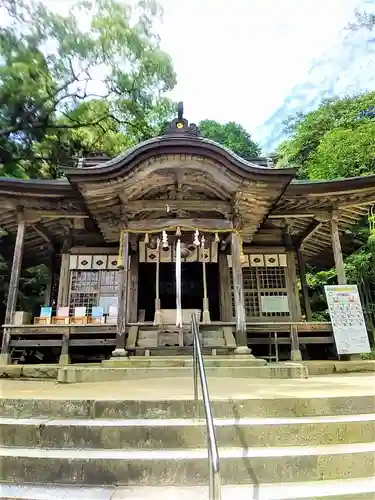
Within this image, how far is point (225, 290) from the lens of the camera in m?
10.4

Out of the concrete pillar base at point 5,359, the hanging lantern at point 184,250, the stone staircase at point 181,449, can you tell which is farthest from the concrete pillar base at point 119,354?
the stone staircase at point 181,449

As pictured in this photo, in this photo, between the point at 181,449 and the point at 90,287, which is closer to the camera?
the point at 181,449

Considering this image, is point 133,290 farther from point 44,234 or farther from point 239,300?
point 239,300

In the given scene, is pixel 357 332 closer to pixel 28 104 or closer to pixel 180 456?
pixel 180 456

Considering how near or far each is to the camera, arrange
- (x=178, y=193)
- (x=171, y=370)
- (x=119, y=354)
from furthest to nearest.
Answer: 1. (x=178, y=193)
2. (x=119, y=354)
3. (x=171, y=370)

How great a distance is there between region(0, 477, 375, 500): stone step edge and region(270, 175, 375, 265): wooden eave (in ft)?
22.8

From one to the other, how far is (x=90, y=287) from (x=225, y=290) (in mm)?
3950

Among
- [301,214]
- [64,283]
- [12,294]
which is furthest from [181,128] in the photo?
[12,294]

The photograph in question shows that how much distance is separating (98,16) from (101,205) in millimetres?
17931

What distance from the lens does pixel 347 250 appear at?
13.4m

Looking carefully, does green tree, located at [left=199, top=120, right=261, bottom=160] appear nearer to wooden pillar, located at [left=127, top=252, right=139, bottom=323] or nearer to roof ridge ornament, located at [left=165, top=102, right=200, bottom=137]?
wooden pillar, located at [left=127, top=252, right=139, bottom=323]

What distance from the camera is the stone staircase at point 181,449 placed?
106 inches

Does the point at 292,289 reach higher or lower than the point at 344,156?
lower

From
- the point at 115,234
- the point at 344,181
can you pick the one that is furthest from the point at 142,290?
the point at 344,181
